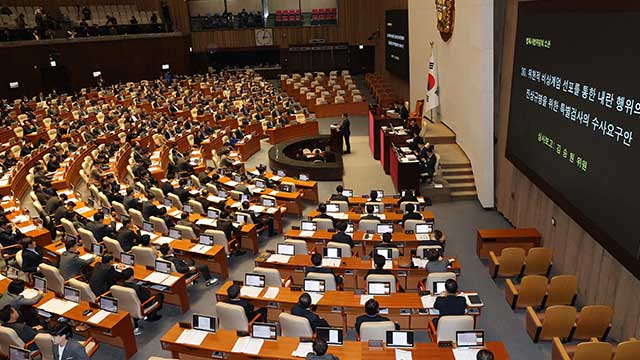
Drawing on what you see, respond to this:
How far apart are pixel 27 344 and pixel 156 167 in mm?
10831

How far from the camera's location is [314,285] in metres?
9.48

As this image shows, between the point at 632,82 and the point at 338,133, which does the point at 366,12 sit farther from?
the point at 632,82

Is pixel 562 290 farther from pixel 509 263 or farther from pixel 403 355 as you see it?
pixel 403 355

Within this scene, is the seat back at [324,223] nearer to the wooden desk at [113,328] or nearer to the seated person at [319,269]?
the seated person at [319,269]

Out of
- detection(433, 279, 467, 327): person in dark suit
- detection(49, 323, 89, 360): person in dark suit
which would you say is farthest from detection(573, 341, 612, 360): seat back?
detection(49, 323, 89, 360): person in dark suit

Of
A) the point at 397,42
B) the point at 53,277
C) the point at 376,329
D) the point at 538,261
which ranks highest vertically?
the point at 397,42

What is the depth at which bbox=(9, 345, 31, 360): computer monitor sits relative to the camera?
7.73 m

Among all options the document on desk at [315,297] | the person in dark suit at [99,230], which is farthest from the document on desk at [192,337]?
the person in dark suit at [99,230]

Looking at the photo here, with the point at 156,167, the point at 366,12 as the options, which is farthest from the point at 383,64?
the point at 156,167

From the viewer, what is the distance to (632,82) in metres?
7.47

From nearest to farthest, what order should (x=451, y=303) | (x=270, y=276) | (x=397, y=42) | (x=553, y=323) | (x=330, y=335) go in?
(x=330, y=335) < (x=451, y=303) < (x=553, y=323) < (x=270, y=276) < (x=397, y=42)

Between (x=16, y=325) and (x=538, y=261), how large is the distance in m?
10.3

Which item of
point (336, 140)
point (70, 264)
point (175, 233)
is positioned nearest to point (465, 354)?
point (175, 233)

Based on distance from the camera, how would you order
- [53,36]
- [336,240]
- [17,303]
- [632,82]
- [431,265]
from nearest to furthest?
[632,82]
[17,303]
[431,265]
[336,240]
[53,36]
